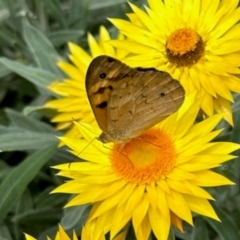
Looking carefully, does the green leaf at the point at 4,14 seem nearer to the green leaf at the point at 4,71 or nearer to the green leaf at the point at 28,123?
the green leaf at the point at 4,71

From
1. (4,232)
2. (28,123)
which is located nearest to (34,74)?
(28,123)

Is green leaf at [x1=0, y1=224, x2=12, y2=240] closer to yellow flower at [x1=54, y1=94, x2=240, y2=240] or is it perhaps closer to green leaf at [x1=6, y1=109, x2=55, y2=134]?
green leaf at [x1=6, y1=109, x2=55, y2=134]

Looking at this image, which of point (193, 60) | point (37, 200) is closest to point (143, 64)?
point (193, 60)

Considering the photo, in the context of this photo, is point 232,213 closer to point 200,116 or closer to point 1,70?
point 200,116

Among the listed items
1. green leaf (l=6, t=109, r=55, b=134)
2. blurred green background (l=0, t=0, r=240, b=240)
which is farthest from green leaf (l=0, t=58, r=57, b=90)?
green leaf (l=6, t=109, r=55, b=134)

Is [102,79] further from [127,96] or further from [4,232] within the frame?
[4,232]
